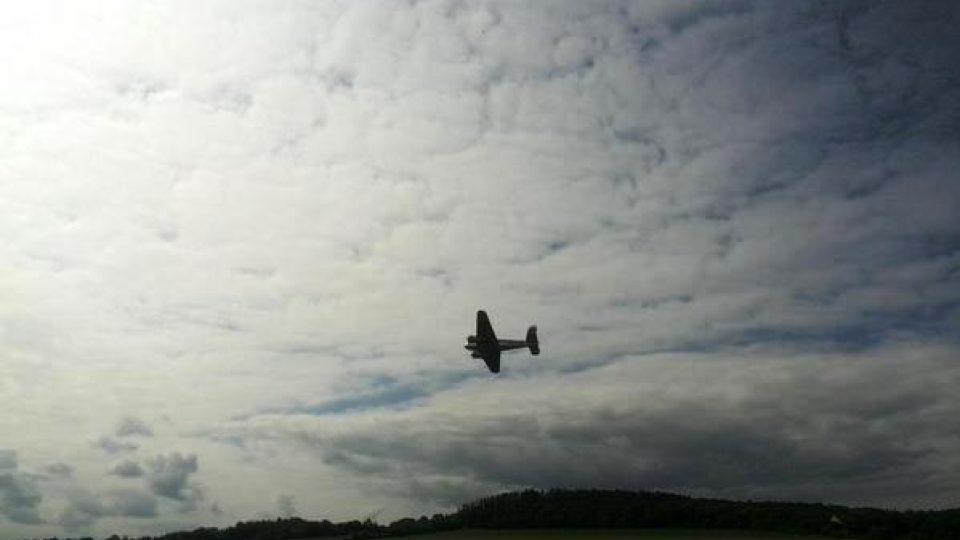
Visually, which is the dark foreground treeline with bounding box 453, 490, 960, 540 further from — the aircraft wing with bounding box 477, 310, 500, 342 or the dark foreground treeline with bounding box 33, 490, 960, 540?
the aircraft wing with bounding box 477, 310, 500, 342

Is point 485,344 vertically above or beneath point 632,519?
above

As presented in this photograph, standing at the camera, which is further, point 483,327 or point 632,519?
point 632,519

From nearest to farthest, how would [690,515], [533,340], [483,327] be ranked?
1. [483,327]
2. [533,340]
3. [690,515]

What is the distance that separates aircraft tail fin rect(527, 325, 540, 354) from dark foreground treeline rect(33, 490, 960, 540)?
4656cm

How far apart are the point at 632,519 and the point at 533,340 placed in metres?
83.1

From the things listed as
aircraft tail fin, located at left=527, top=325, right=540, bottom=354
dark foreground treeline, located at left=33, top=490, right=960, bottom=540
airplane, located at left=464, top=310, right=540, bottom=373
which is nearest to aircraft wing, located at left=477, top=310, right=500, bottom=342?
airplane, located at left=464, top=310, right=540, bottom=373

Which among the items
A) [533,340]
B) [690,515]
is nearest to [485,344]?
[533,340]

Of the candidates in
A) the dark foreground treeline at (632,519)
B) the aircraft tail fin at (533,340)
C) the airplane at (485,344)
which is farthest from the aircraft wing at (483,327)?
the dark foreground treeline at (632,519)

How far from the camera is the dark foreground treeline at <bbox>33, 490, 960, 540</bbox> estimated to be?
372 feet

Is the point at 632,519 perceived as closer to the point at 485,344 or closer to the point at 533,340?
the point at 533,340

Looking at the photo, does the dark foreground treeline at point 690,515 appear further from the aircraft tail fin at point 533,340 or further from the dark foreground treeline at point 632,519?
the aircraft tail fin at point 533,340

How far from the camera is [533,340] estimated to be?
90.6 metres

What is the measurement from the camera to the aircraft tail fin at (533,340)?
89750 mm

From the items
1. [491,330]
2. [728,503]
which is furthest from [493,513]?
[491,330]
